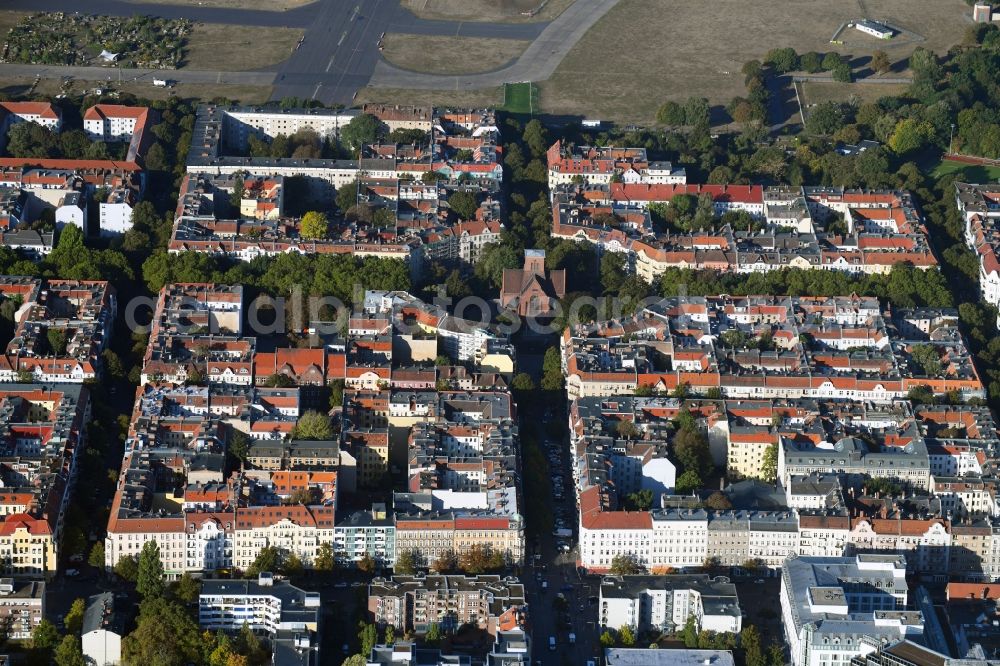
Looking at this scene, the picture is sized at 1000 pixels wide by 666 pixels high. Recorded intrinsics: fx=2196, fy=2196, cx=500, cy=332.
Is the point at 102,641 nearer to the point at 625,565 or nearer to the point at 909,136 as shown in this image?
the point at 625,565

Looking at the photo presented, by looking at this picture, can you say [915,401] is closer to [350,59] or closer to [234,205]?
[234,205]

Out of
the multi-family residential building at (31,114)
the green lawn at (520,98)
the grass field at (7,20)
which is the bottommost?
the multi-family residential building at (31,114)

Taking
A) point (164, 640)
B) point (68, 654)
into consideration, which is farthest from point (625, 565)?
point (68, 654)

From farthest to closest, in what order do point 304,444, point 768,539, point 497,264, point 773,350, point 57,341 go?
point 497,264, point 773,350, point 57,341, point 304,444, point 768,539

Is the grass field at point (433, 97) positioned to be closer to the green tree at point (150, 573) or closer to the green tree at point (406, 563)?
the green tree at point (406, 563)

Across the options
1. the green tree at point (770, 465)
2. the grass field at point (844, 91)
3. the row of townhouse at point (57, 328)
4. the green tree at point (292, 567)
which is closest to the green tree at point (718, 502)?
the green tree at point (770, 465)

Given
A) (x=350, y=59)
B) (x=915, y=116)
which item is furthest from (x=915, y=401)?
(x=350, y=59)

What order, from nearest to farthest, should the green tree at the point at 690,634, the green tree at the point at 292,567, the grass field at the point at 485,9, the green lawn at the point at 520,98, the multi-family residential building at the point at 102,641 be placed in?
the multi-family residential building at the point at 102,641 < the green tree at the point at 690,634 < the green tree at the point at 292,567 < the green lawn at the point at 520,98 < the grass field at the point at 485,9
